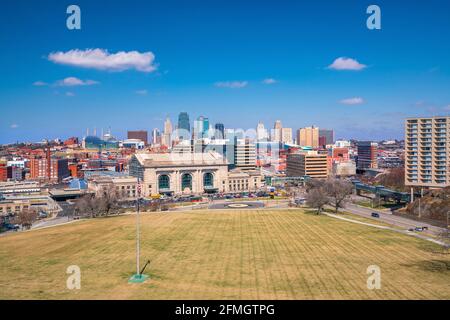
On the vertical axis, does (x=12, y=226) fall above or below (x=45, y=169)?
below

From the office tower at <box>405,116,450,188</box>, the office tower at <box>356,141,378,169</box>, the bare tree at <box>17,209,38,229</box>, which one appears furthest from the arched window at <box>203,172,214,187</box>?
the office tower at <box>356,141,378,169</box>

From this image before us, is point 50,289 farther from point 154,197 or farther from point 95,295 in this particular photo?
point 154,197

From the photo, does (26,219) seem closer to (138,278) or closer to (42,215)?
(42,215)

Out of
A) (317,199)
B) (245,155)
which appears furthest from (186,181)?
(317,199)

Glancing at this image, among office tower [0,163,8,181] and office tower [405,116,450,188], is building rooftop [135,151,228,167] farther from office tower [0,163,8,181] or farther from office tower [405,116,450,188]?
office tower [0,163,8,181]

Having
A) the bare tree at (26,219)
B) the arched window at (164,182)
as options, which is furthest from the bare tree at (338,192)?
the bare tree at (26,219)

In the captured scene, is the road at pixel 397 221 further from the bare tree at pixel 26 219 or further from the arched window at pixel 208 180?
the bare tree at pixel 26 219
